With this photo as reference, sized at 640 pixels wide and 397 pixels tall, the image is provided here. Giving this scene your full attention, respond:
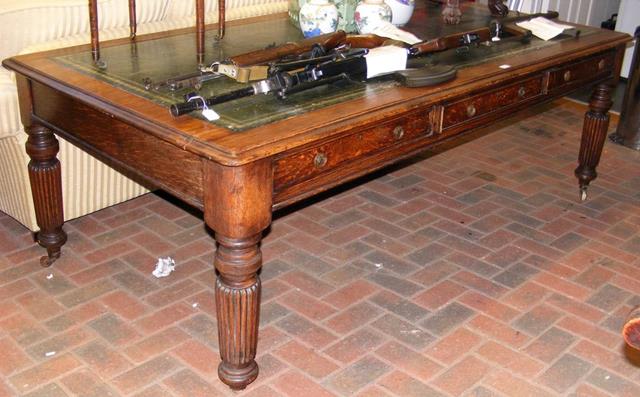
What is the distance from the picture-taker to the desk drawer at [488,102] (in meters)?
2.40

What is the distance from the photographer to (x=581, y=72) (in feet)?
9.84

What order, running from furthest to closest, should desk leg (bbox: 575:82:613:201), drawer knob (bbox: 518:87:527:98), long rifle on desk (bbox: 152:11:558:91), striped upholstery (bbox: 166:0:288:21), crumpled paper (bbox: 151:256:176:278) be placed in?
desk leg (bbox: 575:82:613:201), striped upholstery (bbox: 166:0:288:21), crumpled paper (bbox: 151:256:176:278), drawer knob (bbox: 518:87:527:98), long rifle on desk (bbox: 152:11:558:91)

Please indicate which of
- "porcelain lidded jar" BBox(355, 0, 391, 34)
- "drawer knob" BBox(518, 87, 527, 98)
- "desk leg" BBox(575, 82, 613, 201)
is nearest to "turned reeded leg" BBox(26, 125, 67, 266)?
"porcelain lidded jar" BBox(355, 0, 391, 34)

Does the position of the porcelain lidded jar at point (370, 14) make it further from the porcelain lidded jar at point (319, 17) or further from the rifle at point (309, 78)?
the rifle at point (309, 78)

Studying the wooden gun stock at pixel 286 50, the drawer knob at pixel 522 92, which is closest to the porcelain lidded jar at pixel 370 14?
the wooden gun stock at pixel 286 50

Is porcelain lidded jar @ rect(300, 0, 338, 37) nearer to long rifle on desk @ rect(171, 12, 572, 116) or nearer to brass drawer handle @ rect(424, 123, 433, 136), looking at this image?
long rifle on desk @ rect(171, 12, 572, 116)

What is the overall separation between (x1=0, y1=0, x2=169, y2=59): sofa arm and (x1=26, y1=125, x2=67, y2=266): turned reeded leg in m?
0.36

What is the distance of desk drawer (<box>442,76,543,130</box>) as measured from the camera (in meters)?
2.40

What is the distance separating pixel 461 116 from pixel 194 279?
1.15 m

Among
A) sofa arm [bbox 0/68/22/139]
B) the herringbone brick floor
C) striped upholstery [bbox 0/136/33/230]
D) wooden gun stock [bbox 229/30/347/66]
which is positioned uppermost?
wooden gun stock [bbox 229/30/347/66]

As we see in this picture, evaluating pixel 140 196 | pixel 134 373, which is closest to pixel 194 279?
pixel 134 373

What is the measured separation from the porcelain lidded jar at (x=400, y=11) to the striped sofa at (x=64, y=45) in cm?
75

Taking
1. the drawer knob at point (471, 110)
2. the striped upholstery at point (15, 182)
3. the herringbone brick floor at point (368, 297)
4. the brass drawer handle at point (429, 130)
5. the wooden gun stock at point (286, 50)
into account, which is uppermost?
the wooden gun stock at point (286, 50)

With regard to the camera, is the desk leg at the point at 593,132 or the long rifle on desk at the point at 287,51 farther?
the desk leg at the point at 593,132
